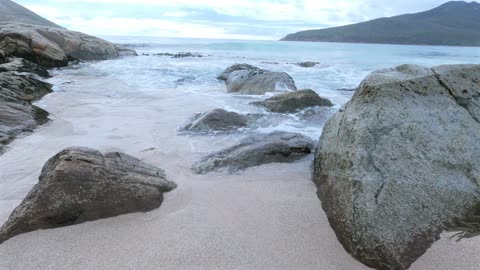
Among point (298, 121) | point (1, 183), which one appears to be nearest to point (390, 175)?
point (1, 183)

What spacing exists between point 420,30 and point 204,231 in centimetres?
11247

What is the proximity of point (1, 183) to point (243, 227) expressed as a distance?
2.72m

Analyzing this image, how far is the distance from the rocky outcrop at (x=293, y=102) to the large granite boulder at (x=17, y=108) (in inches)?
180

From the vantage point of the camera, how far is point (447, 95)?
3.75 meters

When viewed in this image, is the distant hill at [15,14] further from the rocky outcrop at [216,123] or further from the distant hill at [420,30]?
the distant hill at [420,30]

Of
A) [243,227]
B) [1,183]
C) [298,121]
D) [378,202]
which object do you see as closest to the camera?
[378,202]

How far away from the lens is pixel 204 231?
306cm

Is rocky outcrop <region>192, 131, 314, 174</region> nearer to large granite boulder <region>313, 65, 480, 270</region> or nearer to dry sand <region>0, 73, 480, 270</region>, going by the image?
dry sand <region>0, 73, 480, 270</region>

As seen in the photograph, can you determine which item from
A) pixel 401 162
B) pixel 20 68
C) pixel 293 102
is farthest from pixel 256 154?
pixel 20 68

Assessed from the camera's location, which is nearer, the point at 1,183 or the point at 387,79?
the point at 387,79

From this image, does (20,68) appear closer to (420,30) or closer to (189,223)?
(189,223)

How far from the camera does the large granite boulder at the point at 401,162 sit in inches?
105

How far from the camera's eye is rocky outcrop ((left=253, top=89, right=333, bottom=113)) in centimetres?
835

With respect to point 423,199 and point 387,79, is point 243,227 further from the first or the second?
point 387,79
